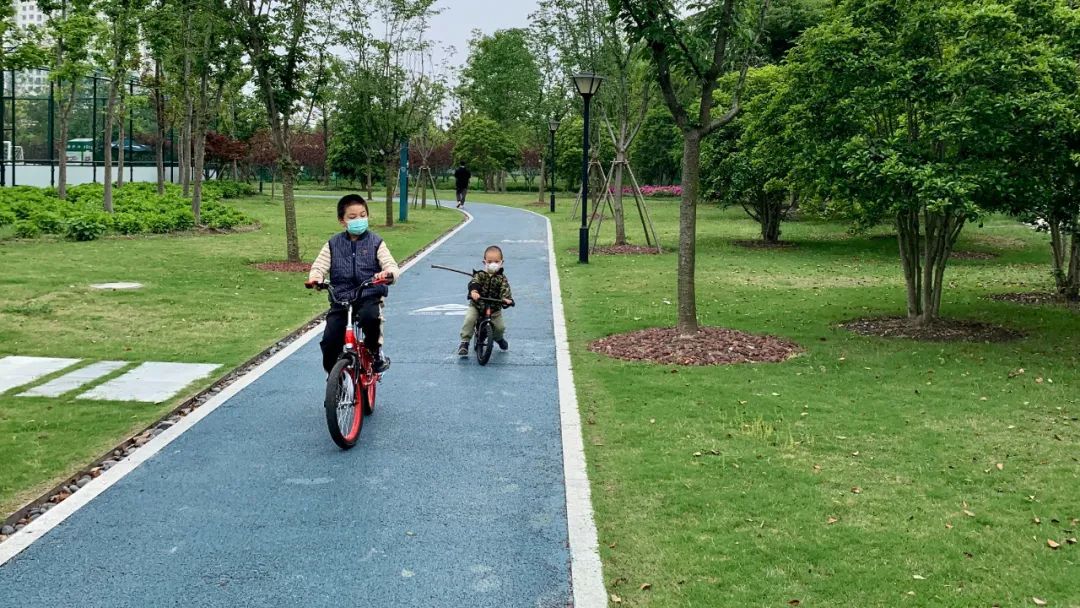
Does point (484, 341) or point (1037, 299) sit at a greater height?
point (1037, 299)

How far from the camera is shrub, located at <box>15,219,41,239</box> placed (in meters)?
21.6

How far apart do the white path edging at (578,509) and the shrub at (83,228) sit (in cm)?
1611

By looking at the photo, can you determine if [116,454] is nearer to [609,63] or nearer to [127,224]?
[127,224]

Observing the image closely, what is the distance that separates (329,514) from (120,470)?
5.43 ft

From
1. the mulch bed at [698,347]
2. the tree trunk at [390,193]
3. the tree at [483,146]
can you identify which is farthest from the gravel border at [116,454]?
the tree at [483,146]

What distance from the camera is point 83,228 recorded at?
22.0 meters

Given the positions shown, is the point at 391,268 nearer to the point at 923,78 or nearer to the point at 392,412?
Answer: the point at 392,412

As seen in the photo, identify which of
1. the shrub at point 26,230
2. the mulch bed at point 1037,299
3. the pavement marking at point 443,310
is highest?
the shrub at point 26,230

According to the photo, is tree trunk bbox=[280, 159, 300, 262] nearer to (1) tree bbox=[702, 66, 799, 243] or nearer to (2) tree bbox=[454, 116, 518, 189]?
(1) tree bbox=[702, 66, 799, 243]

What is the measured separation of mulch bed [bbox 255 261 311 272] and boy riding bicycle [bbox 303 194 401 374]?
1054 centimetres

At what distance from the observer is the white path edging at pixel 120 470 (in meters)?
5.06

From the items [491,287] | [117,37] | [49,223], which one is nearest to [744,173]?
[491,287]

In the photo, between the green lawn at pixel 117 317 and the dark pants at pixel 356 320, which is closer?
the green lawn at pixel 117 317

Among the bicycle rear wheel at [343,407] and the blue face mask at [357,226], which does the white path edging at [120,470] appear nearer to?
the bicycle rear wheel at [343,407]
